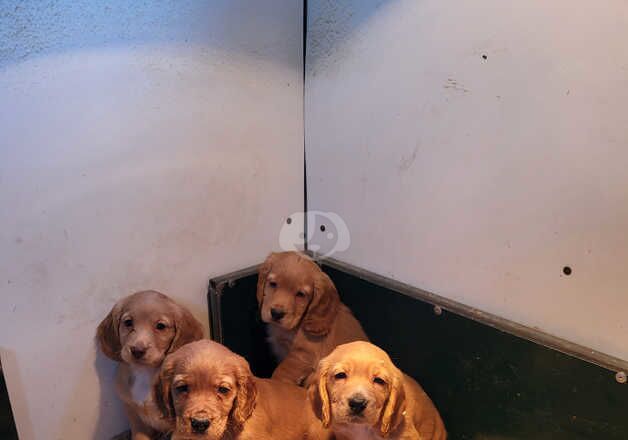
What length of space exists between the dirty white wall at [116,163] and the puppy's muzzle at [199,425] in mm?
770

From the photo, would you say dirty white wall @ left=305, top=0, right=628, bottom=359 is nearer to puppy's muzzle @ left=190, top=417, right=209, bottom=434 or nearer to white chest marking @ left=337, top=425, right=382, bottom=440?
white chest marking @ left=337, top=425, right=382, bottom=440

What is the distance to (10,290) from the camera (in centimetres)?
199

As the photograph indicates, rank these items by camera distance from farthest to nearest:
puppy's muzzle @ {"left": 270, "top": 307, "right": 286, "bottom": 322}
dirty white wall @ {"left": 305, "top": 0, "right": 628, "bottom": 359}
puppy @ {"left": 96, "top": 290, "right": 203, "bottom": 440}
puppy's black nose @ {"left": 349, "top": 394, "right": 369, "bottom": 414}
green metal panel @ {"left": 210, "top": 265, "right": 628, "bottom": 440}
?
puppy's muzzle @ {"left": 270, "top": 307, "right": 286, "bottom": 322}, puppy @ {"left": 96, "top": 290, "right": 203, "bottom": 440}, green metal panel @ {"left": 210, "top": 265, "right": 628, "bottom": 440}, dirty white wall @ {"left": 305, "top": 0, "right": 628, "bottom": 359}, puppy's black nose @ {"left": 349, "top": 394, "right": 369, "bottom": 414}

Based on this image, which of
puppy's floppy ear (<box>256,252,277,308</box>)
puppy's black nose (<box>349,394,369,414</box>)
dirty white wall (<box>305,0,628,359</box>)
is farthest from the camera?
puppy's floppy ear (<box>256,252,277,308</box>)

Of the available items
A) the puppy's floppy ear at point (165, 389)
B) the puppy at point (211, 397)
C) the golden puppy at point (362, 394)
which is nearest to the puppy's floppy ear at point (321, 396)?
the golden puppy at point (362, 394)

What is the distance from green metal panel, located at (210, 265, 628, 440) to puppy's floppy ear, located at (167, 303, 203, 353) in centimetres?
39

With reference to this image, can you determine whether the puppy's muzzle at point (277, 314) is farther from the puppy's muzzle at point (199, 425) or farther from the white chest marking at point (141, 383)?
the puppy's muzzle at point (199, 425)

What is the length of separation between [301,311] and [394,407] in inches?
30.2

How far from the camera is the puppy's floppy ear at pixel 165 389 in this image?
183cm

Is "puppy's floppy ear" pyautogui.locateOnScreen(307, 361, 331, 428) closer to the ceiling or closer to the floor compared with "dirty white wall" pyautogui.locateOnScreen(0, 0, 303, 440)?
closer to the floor

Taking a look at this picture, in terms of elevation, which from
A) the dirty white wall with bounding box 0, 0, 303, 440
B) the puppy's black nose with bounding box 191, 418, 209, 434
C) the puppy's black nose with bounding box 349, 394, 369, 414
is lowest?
the puppy's black nose with bounding box 191, 418, 209, 434

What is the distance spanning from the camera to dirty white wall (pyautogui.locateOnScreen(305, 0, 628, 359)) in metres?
1.81

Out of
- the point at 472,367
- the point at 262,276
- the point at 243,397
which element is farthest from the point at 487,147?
the point at 243,397

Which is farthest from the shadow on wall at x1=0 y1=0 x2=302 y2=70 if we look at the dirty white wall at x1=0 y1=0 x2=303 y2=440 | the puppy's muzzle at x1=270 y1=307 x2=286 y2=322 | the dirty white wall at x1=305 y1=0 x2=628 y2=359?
the puppy's muzzle at x1=270 y1=307 x2=286 y2=322
